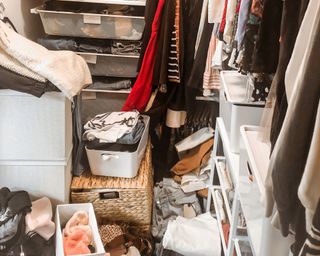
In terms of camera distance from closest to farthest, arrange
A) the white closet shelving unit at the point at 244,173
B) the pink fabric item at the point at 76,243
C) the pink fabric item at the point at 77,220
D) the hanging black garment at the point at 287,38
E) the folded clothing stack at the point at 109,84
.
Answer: the hanging black garment at the point at 287,38, the white closet shelving unit at the point at 244,173, the pink fabric item at the point at 76,243, the pink fabric item at the point at 77,220, the folded clothing stack at the point at 109,84

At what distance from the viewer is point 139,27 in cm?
236

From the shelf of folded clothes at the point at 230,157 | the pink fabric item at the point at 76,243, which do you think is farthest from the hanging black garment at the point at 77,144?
the shelf of folded clothes at the point at 230,157

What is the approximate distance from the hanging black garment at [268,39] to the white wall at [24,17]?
1.44 meters

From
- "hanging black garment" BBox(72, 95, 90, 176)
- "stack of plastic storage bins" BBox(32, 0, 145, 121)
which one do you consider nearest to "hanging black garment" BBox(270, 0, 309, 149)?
"hanging black garment" BBox(72, 95, 90, 176)

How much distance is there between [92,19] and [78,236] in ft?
4.32

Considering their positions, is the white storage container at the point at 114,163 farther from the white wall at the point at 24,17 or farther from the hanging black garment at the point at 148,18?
the white wall at the point at 24,17

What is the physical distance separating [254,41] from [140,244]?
3.86 ft

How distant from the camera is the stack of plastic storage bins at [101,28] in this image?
2303 mm

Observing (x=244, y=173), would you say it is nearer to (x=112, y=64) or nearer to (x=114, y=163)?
(x=114, y=163)

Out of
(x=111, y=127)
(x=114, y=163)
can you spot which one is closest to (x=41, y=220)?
(x=114, y=163)

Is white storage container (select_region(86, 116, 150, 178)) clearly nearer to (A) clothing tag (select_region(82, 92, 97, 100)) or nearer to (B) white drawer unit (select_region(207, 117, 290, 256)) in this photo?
(B) white drawer unit (select_region(207, 117, 290, 256))

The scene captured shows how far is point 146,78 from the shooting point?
2340mm

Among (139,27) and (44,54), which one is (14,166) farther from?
(139,27)

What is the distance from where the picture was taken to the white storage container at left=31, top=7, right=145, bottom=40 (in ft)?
7.54
